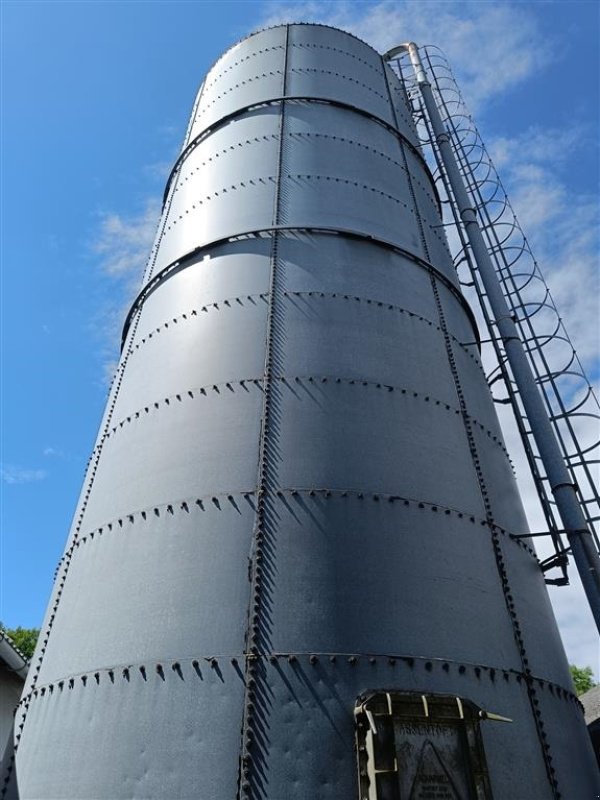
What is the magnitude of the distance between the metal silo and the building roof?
9.88 m

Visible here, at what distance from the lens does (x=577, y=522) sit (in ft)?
22.4

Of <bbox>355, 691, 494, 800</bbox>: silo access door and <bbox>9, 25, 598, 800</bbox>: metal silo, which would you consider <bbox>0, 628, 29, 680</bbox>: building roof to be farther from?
<bbox>355, 691, 494, 800</bbox>: silo access door

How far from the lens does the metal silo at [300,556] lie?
4.05 m

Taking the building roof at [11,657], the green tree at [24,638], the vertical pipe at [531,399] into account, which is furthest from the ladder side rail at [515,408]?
the green tree at [24,638]

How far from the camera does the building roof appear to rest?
556 inches

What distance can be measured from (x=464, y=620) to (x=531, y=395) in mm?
4351

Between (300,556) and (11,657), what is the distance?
42.5 ft

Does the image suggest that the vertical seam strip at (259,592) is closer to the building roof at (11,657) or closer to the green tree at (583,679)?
the building roof at (11,657)

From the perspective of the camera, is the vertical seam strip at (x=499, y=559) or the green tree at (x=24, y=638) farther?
the green tree at (x=24, y=638)

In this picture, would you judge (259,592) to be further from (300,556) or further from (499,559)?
(499,559)

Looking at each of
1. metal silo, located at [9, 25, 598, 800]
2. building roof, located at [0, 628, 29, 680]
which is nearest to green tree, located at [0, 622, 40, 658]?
building roof, located at [0, 628, 29, 680]

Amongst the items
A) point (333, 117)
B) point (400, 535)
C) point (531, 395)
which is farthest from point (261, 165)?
point (400, 535)

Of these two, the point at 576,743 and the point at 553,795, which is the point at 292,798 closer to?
the point at 553,795

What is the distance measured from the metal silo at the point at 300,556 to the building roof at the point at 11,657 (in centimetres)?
988
